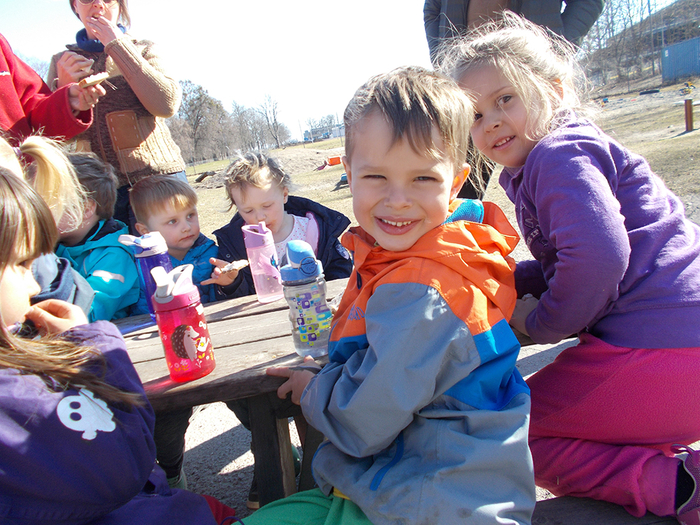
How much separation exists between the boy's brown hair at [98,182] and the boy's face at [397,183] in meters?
2.00

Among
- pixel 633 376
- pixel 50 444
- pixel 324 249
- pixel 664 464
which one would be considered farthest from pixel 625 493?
pixel 324 249

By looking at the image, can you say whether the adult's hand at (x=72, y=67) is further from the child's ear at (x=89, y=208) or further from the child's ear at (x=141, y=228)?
the child's ear at (x=141, y=228)

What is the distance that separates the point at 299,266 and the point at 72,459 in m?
0.90

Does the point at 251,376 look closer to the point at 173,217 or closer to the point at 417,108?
the point at 417,108

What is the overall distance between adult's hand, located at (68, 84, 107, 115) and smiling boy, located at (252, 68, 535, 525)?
7.01 feet

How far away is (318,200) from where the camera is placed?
1163 centimetres

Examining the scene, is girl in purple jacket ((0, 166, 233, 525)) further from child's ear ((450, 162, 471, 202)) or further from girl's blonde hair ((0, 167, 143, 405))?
child's ear ((450, 162, 471, 202))

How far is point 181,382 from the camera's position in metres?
1.59

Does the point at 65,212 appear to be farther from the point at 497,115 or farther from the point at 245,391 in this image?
the point at 497,115

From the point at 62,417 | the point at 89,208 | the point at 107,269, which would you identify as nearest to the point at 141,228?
the point at 89,208

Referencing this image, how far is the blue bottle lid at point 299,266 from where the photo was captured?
1764 mm

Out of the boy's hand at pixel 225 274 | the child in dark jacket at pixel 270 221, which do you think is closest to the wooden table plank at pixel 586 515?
the boy's hand at pixel 225 274

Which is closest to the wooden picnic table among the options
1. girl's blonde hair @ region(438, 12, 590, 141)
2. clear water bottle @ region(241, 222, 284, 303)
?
clear water bottle @ region(241, 222, 284, 303)

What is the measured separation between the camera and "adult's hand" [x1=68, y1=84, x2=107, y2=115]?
2.89m
